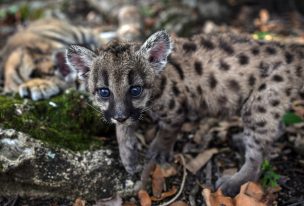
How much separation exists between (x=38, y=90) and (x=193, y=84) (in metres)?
2.04

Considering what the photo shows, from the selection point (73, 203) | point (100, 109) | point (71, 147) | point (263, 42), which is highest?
point (263, 42)

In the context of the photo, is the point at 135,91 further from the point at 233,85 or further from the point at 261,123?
the point at 261,123

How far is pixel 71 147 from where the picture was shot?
4.79 metres

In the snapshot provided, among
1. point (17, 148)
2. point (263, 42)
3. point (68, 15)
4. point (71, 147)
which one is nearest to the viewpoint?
point (17, 148)

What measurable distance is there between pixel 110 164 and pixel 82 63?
45.3 inches

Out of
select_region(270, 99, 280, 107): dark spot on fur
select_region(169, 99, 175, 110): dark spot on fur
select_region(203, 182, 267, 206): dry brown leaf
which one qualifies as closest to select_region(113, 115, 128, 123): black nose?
select_region(169, 99, 175, 110): dark spot on fur

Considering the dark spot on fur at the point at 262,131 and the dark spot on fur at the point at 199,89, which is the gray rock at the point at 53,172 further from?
the dark spot on fur at the point at 262,131

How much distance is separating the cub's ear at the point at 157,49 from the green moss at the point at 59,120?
1.01m

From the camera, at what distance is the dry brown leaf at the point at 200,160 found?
5125 millimetres

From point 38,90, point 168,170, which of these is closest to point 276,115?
point 168,170

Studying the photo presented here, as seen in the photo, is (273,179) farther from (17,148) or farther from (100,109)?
(17,148)

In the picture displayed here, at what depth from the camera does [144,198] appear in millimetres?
4668

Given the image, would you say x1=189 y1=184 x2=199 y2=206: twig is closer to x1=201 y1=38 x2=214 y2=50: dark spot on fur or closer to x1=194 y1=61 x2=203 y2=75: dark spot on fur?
x1=194 y1=61 x2=203 y2=75: dark spot on fur

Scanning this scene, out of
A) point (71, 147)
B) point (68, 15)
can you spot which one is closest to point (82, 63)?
point (71, 147)
